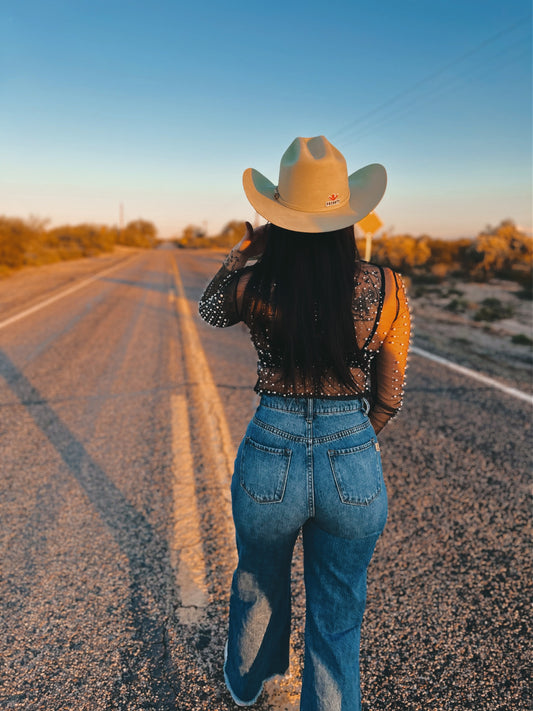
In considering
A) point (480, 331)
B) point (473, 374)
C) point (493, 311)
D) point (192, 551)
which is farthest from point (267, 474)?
point (493, 311)

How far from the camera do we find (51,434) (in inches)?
157

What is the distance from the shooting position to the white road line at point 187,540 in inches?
86.1

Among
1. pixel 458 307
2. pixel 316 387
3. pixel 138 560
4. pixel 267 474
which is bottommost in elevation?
pixel 138 560

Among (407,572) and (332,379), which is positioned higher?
(332,379)

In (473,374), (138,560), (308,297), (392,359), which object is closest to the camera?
(308,297)

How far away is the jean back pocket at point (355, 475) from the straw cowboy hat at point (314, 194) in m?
0.64

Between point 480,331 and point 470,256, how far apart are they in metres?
13.1

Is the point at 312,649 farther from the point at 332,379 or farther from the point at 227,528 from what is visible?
the point at 227,528

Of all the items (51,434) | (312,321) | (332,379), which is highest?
(312,321)

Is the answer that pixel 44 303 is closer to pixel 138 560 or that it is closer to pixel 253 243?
pixel 138 560

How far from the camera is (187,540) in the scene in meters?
2.62

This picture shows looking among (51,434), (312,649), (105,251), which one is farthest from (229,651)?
(105,251)

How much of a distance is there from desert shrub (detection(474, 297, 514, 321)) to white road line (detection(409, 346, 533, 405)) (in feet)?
14.9

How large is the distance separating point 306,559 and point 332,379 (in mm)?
592
